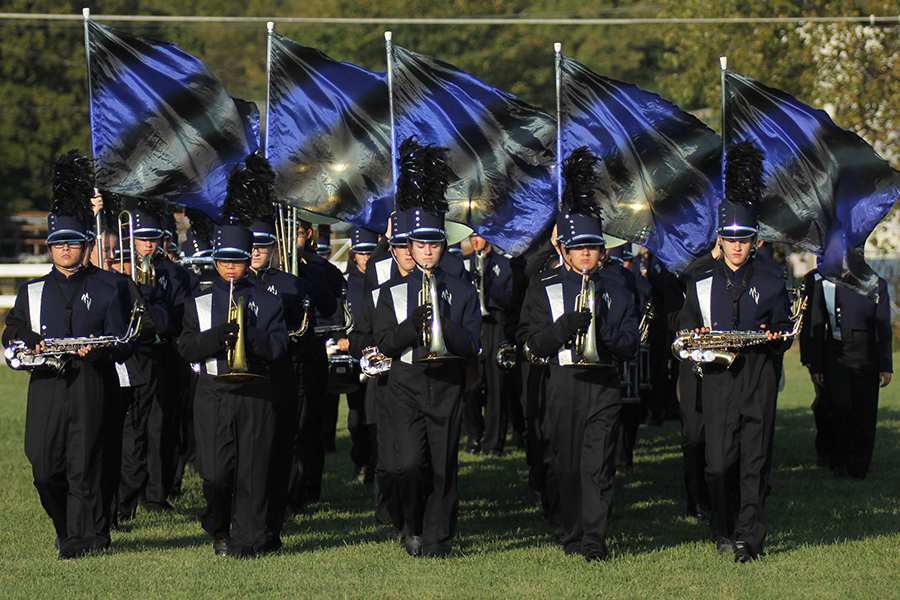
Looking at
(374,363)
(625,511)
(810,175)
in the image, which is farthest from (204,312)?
(810,175)

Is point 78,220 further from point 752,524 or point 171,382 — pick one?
point 752,524

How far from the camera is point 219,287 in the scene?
8422 millimetres

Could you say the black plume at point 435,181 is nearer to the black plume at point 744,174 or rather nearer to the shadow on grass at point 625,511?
the black plume at point 744,174

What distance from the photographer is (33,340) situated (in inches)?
320

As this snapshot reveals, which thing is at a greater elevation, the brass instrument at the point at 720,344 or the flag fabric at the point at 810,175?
the flag fabric at the point at 810,175

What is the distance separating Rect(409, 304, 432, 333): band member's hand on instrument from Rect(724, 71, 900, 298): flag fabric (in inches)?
136

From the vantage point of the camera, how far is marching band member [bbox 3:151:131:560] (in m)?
8.21

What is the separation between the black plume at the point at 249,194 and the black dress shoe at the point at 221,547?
7.19 ft

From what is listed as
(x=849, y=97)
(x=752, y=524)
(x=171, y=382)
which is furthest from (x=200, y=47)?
(x=752, y=524)

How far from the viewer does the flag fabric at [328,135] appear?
34.8 ft

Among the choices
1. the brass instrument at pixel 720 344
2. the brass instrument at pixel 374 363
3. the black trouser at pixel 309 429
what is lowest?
the black trouser at pixel 309 429

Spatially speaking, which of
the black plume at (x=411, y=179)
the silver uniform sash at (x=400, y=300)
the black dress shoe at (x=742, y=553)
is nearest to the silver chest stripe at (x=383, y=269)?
the black plume at (x=411, y=179)

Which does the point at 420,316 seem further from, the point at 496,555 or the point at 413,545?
the point at 496,555

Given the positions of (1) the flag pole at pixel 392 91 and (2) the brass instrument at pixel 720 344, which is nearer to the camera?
(2) the brass instrument at pixel 720 344
